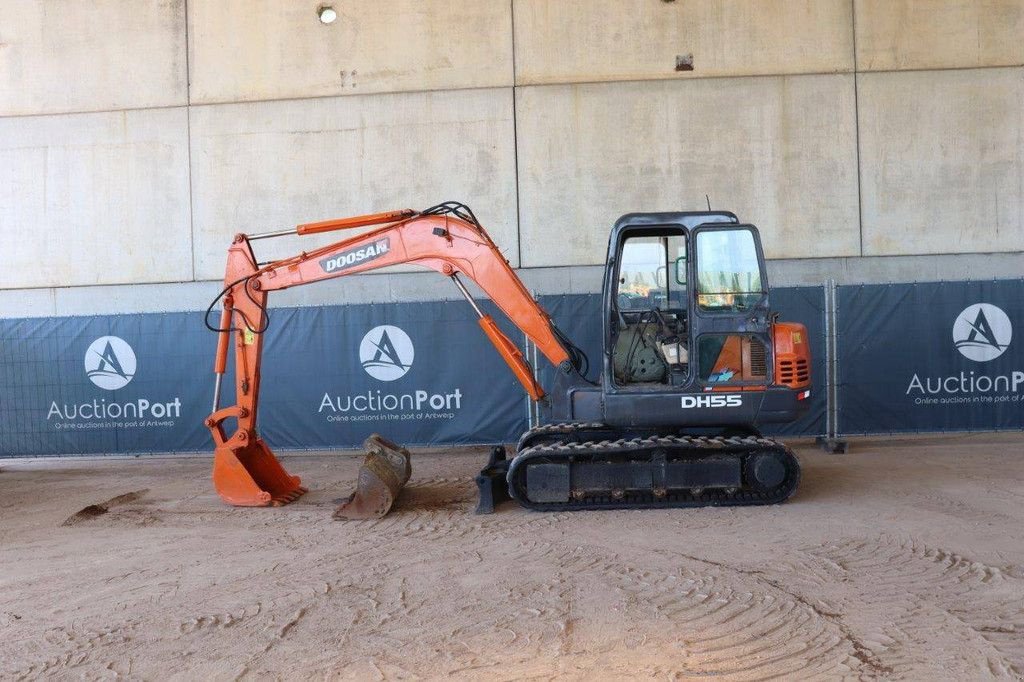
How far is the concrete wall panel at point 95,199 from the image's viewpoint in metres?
12.8

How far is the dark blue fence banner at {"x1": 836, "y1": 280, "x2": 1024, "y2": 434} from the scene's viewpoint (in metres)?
10.8

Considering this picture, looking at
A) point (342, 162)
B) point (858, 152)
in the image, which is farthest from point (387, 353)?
point (858, 152)

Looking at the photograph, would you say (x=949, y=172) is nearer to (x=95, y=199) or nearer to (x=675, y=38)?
(x=675, y=38)

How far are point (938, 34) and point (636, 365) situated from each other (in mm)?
7965

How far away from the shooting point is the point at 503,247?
492 inches

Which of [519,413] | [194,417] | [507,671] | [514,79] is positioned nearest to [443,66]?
[514,79]

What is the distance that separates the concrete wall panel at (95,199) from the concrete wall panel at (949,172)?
991 centimetres

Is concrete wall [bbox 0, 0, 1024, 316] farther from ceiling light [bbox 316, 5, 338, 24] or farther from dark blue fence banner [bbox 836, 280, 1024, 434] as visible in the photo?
dark blue fence banner [bbox 836, 280, 1024, 434]

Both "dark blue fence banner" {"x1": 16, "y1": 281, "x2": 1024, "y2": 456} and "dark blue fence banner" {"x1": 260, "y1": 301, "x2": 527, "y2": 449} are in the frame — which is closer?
"dark blue fence banner" {"x1": 16, "y1": 281, "x2": 1024, "y2": 456}

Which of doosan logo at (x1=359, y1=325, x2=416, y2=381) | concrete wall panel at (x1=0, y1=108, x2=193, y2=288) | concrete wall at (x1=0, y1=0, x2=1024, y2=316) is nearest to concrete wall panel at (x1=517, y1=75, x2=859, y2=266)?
concrete wall at (x1=0, y1=0, x2=1024, y2=316)

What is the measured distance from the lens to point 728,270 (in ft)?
24.5

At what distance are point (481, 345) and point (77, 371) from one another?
5387 millimetres

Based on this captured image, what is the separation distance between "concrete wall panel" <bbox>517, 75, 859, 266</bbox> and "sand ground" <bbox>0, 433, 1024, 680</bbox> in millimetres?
4774

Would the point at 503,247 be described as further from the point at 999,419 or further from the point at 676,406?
the point at 999,419
